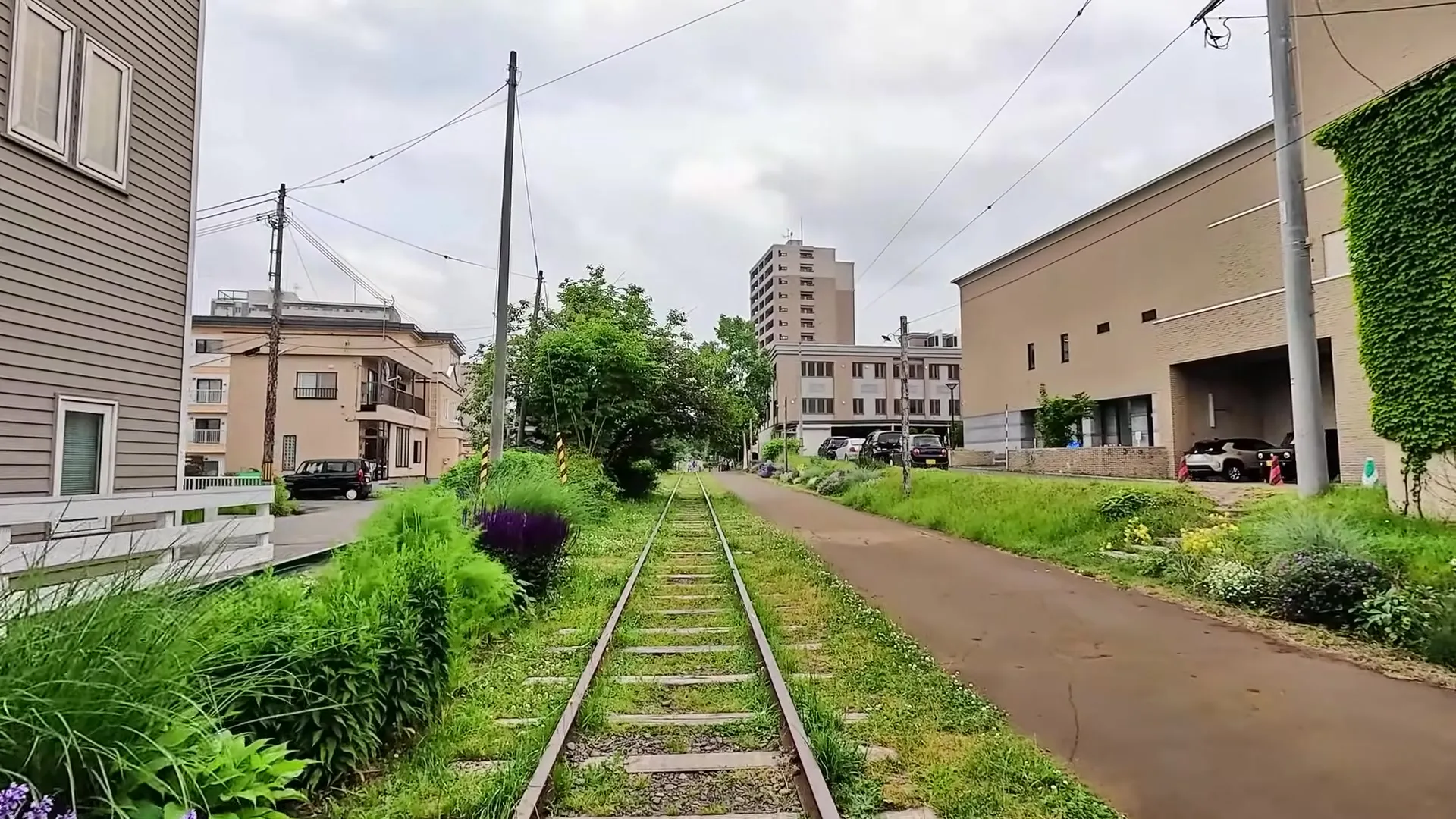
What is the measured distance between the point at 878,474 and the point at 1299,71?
1569 centimetres

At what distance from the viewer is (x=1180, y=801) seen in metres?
3.82

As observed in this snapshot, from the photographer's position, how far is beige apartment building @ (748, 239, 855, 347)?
104m

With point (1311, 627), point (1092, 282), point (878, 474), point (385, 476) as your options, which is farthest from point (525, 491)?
point (385, 476)

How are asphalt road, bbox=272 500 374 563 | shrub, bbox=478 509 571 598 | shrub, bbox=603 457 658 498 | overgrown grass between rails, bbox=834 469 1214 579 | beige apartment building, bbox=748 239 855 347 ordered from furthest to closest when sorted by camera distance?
1. beige apartment building, bbox=748 239 855 347
2. shrub, bbox=603 457 658 498
3. asphalt road, bbox=272 500 374 563
4. overgrown grass between rails, bbox=834 469 1214 579
5. shrub, bbox=478 509 571 598

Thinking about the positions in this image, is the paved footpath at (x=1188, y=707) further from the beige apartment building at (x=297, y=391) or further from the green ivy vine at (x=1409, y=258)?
the beige apartment building at (x=297, y=391)

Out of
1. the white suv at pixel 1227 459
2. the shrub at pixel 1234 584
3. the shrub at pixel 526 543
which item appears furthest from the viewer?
the white suv at pixel 1227 459

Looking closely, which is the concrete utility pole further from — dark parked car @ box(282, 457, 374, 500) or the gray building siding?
dark parked car @ box(282, 457, 374, 500)

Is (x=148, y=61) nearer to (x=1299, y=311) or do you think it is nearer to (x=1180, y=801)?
(x=1180, y=801)

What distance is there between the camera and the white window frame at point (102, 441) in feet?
28.1

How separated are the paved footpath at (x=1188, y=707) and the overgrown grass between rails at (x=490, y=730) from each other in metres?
2.93

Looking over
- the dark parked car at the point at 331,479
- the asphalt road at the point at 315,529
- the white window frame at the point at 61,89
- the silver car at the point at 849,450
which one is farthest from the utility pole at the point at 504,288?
the silver car at the point at 849,450

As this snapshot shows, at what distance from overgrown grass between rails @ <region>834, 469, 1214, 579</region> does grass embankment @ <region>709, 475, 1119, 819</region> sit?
5214 millimetres

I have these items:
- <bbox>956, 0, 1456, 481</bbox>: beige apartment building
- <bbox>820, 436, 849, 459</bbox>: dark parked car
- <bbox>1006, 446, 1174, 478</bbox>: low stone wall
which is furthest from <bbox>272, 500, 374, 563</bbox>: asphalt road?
<bbox>820, 436, 849, 459</bbox>: dark parked car

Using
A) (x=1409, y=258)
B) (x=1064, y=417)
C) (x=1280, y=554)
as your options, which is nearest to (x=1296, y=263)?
(x=1409, y=258)
